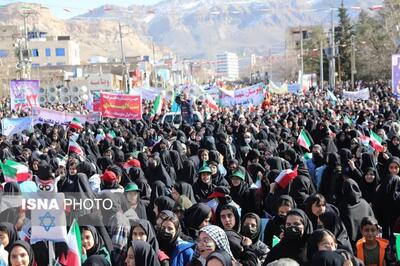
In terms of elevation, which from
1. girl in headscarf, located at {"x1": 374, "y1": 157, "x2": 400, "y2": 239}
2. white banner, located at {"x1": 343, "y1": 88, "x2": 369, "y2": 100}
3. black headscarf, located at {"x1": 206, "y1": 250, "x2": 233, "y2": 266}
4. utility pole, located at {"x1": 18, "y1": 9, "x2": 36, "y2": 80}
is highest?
utility pole, located at {"x1": 18, "y1": 9, "x2": 36, "y2": 80}

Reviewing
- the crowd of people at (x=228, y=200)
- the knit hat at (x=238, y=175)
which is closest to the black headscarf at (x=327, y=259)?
the crowd of people at (x=228, y=200)

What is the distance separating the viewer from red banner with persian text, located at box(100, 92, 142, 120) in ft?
64.4

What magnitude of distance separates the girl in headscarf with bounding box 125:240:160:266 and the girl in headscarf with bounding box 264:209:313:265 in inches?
35.1

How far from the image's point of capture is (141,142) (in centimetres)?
1423

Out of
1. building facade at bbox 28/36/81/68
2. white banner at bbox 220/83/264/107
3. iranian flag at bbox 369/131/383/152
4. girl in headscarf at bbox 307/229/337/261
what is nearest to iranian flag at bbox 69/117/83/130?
white banner at bbox 220/83/264/107

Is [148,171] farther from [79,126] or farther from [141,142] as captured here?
[79,126]

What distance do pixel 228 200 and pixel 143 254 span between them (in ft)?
8.64

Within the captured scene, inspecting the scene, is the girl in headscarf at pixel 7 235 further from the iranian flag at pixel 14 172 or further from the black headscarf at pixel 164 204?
the iranian flag at pixel 14 172

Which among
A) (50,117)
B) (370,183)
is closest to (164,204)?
(370,183)

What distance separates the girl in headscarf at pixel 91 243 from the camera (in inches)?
242

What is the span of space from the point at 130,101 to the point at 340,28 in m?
51.1

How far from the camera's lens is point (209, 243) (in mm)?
5410

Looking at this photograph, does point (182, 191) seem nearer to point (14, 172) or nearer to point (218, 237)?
point (218, 237)

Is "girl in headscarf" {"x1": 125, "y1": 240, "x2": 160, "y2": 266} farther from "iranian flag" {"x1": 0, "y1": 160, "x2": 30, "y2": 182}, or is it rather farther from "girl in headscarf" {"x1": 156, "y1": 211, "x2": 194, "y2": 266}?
"iranian flag" {"x1": 0, "y1": 160, "x2": 30, "y2": 182}
